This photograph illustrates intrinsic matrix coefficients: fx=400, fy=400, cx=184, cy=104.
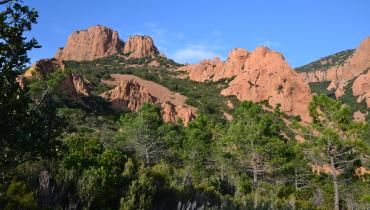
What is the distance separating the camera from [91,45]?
154000 mm

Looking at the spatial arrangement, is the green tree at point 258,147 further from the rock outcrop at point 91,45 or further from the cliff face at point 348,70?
the cliff face at point 348,70

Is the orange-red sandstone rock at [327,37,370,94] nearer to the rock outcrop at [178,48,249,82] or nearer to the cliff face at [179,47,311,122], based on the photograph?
the rock outcrop at [178,48,249,82]

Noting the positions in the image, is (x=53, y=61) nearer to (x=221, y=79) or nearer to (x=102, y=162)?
(x=221, y=79)

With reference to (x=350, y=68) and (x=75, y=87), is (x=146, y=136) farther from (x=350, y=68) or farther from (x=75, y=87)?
(x=350, y=68)

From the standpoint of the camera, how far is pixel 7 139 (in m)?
6.50

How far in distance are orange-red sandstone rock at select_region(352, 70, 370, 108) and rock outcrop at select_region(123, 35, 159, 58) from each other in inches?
3063

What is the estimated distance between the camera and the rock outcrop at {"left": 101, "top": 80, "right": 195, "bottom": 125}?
76.0m

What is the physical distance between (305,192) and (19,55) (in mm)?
27995

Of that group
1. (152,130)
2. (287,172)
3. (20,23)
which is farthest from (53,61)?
(20,23)

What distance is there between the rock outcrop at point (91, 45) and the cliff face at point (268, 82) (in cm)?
6124

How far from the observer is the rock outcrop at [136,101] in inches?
2991

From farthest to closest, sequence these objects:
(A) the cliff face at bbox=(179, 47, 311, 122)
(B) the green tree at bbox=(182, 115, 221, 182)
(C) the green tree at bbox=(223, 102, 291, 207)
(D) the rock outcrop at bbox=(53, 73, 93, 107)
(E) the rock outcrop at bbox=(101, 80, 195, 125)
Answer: (A) the cliff face at bbox=(179, 47, 311, 122) → (E) the rock outcrop at bbox=(101, 80, 195, 125) → (D) the rock outcrop at bbox=(53, 73, 93, 107) → (B) the green tree at bbox=(182, 115, 221, 182) → (C) the green tree at bbox=(223, 102, 291, 207)

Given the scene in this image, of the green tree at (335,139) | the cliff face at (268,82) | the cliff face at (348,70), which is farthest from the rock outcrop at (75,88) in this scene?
the cliff face at (348,70)

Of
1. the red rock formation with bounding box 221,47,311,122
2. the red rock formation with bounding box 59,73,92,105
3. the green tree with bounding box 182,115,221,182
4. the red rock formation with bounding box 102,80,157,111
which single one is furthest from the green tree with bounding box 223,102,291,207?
the red rock formation with bounding box 221,47,311,122
